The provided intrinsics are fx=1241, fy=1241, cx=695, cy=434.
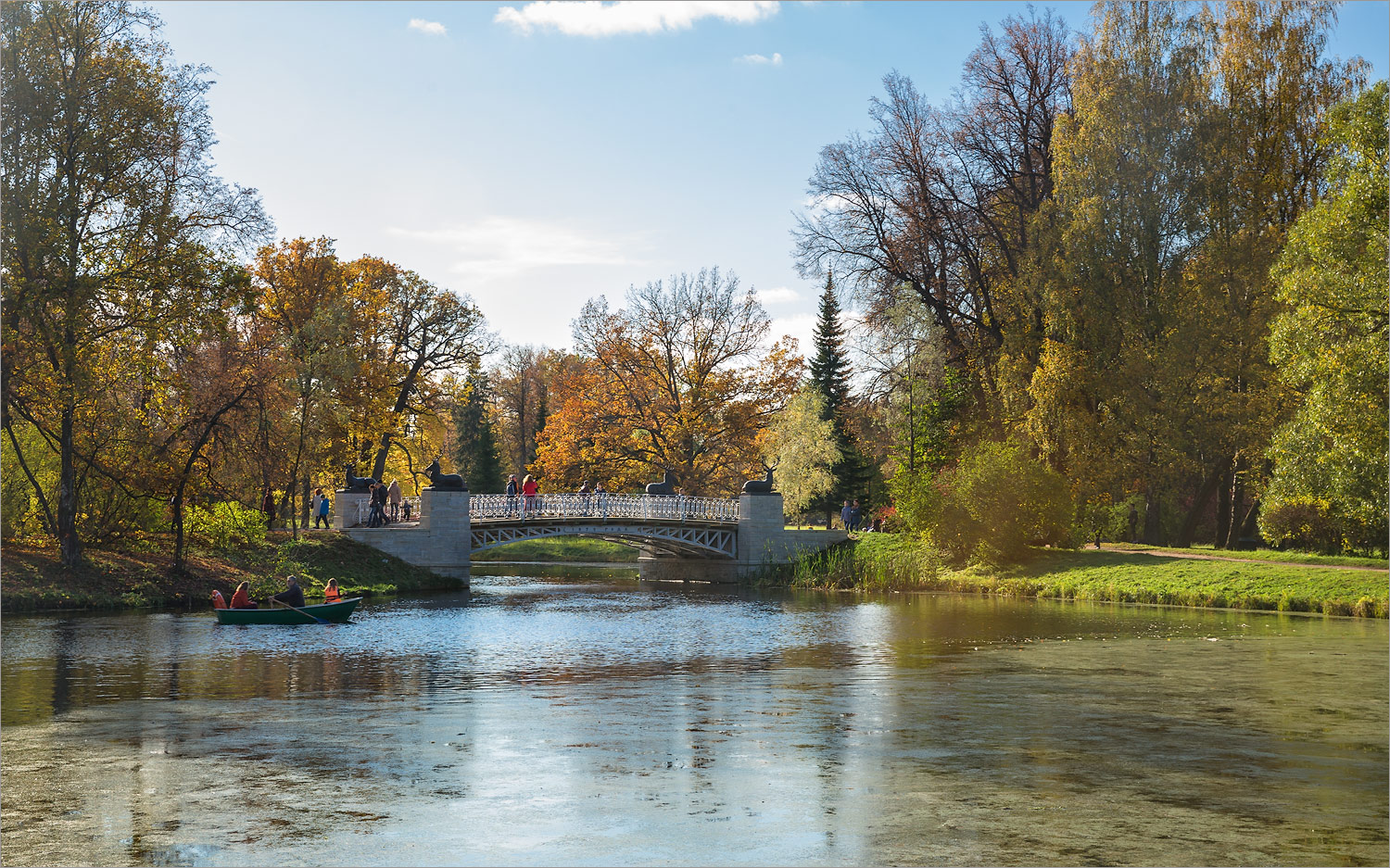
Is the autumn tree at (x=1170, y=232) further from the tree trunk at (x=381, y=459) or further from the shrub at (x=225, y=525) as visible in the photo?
the tree trunk at (x=381, y=459)

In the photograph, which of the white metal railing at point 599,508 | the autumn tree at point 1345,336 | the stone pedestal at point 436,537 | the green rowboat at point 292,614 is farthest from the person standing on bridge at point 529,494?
the autumn tree at point 1345,336

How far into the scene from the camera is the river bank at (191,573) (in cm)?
2897

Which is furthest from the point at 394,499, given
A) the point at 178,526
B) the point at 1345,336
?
the point at 1345,336

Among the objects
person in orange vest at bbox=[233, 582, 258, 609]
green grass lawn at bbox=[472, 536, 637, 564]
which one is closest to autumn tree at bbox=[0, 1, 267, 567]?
person in orange vest at bbox=[233, 582, 258, 609]

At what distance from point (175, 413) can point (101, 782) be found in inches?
1031

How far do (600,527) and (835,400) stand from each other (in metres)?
26.9

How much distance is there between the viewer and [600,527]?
47000 mm

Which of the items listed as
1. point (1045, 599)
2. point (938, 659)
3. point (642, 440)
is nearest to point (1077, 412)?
point (1045, 599)

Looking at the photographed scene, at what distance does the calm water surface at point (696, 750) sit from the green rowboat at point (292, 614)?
6.80 ft

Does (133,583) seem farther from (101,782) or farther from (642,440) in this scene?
(642,440)

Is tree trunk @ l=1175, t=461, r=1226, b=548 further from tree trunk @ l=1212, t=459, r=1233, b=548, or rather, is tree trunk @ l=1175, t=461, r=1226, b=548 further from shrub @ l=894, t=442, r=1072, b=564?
shrub @ l=894, t=442, r=1072, b=564

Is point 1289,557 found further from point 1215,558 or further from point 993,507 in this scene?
point 993,507

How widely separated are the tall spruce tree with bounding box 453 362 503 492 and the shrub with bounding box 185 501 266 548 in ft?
103

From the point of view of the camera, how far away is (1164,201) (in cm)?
3844
